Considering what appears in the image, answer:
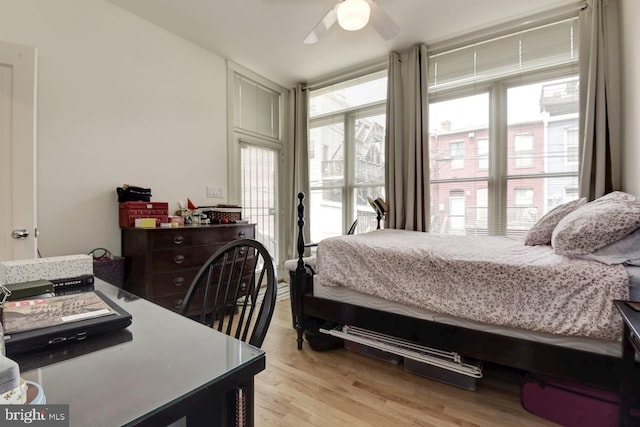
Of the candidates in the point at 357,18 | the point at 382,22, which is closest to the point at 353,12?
the point at 357,18

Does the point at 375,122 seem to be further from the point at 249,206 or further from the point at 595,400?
the point at 595,400

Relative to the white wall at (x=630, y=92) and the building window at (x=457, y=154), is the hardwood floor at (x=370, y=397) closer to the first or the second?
the white wall at (x=630, y=92)

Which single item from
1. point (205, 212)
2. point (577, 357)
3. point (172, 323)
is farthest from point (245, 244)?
point (205, 212)

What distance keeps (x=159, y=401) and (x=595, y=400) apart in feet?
6.01

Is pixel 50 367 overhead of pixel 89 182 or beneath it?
beneath

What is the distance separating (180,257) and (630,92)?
370 cm

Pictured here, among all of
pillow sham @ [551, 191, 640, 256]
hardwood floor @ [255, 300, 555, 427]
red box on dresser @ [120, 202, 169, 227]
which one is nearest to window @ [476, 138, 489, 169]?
pillow sham @ [551, 191, 640, 256]

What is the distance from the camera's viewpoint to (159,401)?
47 cm

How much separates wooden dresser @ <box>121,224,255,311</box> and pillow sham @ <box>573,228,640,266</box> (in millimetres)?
2655

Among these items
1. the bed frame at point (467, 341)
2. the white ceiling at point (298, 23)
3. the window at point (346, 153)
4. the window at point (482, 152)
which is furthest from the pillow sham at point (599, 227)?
the window at point (346, 153)

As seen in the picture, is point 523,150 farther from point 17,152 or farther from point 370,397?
point 17,152

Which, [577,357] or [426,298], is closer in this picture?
[577,357]

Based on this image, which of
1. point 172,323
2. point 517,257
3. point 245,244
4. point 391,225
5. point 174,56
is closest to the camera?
point 172,323

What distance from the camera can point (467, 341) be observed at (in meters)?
1.57
